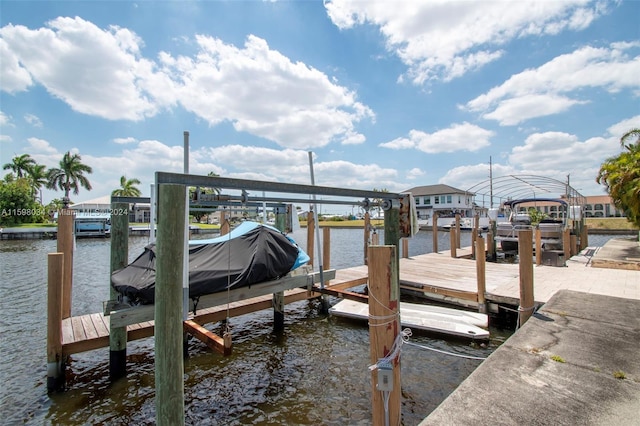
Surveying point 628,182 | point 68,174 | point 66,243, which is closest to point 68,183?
point 68,174

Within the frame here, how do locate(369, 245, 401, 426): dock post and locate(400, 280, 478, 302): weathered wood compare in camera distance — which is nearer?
locate(369, 245, 401, 426): dock post

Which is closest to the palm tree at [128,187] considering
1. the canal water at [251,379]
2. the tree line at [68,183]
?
the tree line at [68,183]

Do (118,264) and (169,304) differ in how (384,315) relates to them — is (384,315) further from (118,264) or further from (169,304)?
(118,264)

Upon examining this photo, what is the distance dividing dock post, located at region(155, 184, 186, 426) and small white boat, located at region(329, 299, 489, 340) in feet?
17.9

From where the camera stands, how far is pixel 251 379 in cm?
547

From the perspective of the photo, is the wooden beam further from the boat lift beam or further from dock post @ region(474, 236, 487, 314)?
dock post @ region(474, 236, 487, 314)

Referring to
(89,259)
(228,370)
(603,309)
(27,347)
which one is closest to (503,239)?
(603,309)

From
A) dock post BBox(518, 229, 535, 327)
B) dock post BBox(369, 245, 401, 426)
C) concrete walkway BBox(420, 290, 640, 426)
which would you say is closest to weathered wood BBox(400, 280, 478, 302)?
dock post BBox(518, 229, 535, 327)

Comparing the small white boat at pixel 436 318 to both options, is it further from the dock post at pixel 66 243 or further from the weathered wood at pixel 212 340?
the dock post at pixel 66 243

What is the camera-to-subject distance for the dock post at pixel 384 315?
288 cm

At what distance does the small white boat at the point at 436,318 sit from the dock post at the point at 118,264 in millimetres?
4811

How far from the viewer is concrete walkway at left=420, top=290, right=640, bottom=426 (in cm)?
285

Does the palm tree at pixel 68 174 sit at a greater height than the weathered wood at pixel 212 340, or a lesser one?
greater

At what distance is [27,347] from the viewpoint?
6652 mm
